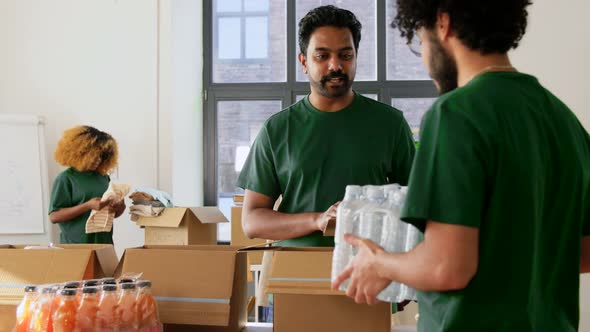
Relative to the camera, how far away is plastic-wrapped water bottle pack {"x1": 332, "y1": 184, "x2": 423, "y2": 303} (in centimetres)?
107

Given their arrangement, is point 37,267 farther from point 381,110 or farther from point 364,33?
point 364,33

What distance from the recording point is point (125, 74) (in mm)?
4699

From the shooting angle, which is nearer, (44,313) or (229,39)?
(44,313)

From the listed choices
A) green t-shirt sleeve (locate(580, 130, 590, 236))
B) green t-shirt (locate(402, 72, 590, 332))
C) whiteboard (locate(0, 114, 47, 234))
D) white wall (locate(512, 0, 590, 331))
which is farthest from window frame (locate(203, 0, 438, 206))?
green t-shirt (locate(402, 72, 590, 332))

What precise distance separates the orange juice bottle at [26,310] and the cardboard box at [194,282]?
0.26 m

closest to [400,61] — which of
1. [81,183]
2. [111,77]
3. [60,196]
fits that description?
[111,77]

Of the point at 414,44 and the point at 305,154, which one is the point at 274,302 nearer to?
the point at 305,154

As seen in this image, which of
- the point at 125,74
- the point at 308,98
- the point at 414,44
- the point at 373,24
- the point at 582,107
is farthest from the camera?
the point at 373,24

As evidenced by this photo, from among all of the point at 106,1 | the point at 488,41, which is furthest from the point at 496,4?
the point at 106,1

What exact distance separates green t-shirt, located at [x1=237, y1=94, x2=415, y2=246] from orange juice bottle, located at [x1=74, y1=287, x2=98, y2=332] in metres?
0.69

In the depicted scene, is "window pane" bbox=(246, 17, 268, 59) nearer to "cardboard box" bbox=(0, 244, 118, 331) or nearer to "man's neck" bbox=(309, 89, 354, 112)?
Result: "man's neck" bbox=(309, 89, 354, 112)

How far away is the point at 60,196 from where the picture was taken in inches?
139

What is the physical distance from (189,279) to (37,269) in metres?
0.41

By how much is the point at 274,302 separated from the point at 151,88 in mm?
3460
